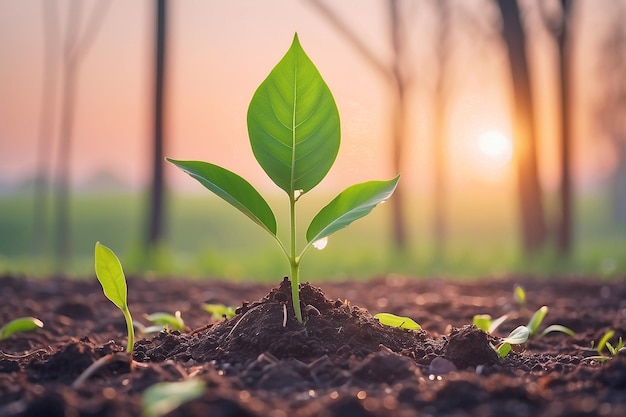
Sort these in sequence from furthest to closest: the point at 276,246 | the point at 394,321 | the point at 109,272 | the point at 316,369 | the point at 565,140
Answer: the point at 276,246
the point at 565,140
the point at 394,321
the point at 109,272
the point at 316,369

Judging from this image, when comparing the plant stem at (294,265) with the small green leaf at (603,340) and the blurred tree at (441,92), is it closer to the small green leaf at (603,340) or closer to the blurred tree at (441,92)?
the small green leaf at (603,340)

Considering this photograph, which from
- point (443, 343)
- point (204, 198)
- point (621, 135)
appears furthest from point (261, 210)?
point (204, 198)

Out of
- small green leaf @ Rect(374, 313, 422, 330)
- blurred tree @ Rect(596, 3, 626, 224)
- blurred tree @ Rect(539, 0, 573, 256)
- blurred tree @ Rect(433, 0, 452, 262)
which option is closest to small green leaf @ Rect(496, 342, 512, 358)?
small green leaf @ Rect(374, 313, 422, 330)

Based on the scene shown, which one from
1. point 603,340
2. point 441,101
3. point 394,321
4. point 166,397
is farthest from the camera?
point 441,101

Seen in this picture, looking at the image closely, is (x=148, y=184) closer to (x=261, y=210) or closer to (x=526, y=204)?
(x=526, y=204)

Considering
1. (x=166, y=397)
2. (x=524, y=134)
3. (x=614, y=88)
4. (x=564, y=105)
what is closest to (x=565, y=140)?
(x=564, y=105)

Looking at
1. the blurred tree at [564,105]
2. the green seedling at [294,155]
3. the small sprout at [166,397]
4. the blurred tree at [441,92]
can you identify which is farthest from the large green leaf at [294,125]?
the blurred tree at [441,92]

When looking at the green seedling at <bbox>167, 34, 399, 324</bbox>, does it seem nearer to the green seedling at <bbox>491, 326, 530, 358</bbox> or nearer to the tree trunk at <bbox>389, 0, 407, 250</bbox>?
the green seedling at <bbox>491, 326, 530, 358</bbox>

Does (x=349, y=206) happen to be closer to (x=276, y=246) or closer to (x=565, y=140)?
(x=565, y=140)

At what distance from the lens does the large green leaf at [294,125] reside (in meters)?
1.98

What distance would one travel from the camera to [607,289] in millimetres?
4766

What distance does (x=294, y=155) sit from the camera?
2.05m

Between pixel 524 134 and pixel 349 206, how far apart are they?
22.3 ft

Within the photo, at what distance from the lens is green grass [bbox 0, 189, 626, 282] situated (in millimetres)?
7738
